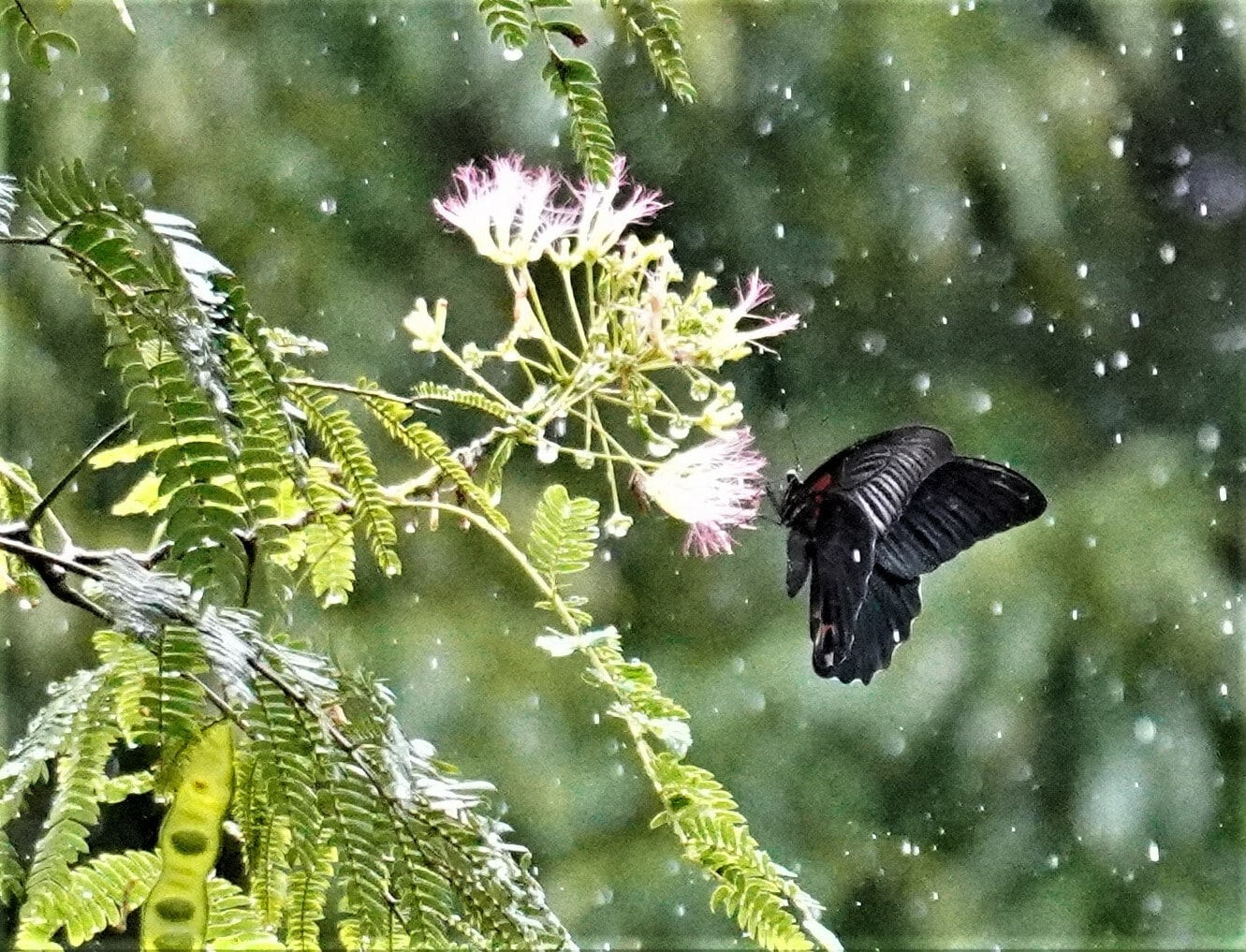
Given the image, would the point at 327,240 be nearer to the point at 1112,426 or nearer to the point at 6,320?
the point at 6,320

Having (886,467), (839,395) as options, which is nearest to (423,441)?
(886,467)

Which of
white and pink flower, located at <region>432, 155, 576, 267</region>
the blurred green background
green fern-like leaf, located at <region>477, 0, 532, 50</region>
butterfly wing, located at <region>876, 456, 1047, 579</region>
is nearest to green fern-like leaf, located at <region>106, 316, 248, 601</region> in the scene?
green fern-like leaf, located at <region>477, 0, 532, 50</region>

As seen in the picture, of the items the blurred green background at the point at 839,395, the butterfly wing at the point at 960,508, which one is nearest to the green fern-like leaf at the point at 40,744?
the butterfly wing at the point at 960,508

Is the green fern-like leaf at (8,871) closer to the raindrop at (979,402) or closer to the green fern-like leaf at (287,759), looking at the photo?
the green fern-like leaf at (287,759)

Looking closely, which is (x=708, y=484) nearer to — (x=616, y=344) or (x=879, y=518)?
(x=616, y=344)

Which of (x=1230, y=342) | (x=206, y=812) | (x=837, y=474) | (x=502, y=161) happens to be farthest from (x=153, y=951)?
(x=1230, y=342)

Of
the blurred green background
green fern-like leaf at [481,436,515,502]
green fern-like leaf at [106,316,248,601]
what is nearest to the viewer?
green fern-like leaf at [106,316,248,601]

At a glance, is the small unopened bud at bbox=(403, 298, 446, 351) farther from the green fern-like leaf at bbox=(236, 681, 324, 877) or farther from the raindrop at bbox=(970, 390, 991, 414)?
the raindrop at bbox=(970, 390, 991, 414)
